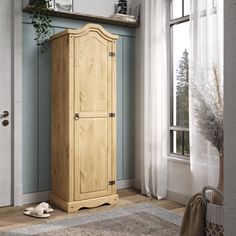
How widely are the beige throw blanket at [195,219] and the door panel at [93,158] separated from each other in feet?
→ 5.10

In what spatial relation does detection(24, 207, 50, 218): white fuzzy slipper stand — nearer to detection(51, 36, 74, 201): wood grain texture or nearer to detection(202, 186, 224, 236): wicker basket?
detection(51, 36, 74, 201): wood grain texture

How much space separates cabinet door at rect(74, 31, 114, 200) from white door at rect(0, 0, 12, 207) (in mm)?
752

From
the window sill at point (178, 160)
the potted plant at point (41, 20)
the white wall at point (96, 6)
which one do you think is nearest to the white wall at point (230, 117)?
the window sill at point (178, 160)

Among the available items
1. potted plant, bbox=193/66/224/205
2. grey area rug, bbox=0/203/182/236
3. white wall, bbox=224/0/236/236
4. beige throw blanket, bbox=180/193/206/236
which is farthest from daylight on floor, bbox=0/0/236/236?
white wall, bbox=224/0/236/236

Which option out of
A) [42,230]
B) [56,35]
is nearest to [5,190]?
[42,230]

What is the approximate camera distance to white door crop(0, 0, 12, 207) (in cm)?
340

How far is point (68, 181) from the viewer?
3262 millimetres

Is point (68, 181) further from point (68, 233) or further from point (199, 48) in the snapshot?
point (199, 48)

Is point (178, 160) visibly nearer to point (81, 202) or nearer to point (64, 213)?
point (81, 202)

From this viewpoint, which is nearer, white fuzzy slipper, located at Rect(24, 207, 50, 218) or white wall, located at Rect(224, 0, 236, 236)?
white wall, located at Rect(224, 0, 236, 236)

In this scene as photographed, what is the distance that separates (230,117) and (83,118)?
100 inches

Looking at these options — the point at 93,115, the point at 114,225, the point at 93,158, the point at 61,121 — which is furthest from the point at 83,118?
the point at 114,225

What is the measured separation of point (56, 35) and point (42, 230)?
1969 mm

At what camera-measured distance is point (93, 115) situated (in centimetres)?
340
